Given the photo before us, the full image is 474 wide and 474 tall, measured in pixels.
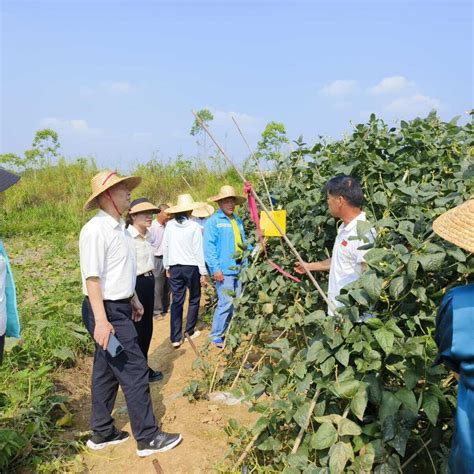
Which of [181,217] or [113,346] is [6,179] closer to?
[113,346]

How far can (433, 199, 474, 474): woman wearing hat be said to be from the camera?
124cm

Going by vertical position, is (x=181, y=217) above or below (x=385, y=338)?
above

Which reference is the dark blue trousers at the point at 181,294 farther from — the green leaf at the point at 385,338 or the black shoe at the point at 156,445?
the green leaf at the point at 385,338

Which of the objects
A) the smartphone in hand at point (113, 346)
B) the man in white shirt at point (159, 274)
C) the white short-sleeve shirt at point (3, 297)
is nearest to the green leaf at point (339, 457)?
the smartphone in hand at point (113, 346)

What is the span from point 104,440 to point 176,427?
48 centimetres

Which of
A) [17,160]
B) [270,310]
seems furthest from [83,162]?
[270,310]

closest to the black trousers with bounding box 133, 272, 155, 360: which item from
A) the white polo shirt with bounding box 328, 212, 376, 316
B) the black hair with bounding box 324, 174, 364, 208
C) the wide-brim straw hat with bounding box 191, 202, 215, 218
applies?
the white polo shirt with bounding box 328, 212, 376, 316

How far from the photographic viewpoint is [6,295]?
2369 mm

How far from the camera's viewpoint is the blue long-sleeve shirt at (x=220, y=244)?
14.9 ft

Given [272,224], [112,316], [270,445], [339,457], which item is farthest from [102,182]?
[339,457]

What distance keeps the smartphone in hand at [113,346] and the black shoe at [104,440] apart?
2.33 feet

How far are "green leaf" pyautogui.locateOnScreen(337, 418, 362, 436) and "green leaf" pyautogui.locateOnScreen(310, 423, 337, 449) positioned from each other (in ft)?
0.10

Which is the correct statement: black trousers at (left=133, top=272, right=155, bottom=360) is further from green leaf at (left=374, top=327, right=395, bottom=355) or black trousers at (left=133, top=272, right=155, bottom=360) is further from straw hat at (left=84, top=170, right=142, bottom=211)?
green leaf at (left=374, top=327, right=395, bottom=355)

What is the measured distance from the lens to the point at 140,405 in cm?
274
